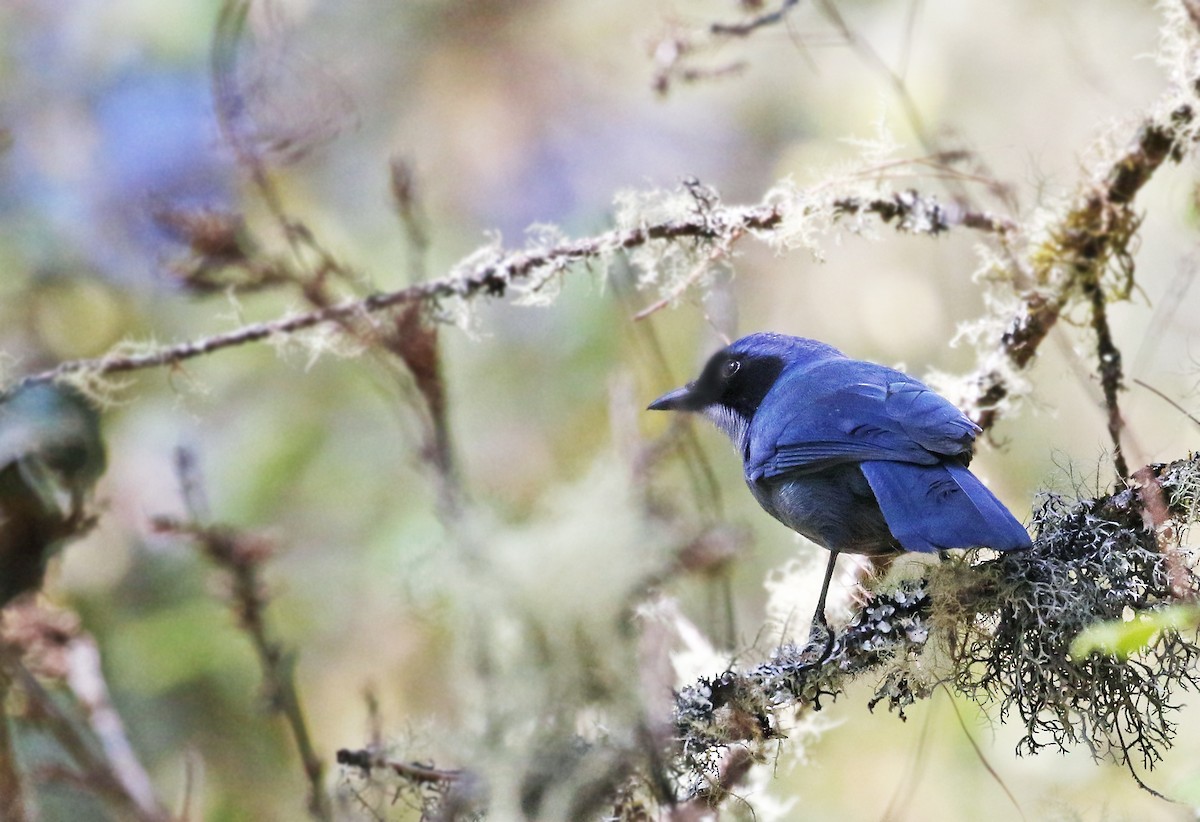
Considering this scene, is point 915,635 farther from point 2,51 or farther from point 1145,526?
point 2,51

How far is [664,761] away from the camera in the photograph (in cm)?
229

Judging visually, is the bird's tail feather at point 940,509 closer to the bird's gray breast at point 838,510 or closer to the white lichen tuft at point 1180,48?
the bird's gray breast at point 838,510

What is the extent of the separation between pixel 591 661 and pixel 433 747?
68 cm

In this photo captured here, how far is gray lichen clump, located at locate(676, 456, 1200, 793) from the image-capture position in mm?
2416

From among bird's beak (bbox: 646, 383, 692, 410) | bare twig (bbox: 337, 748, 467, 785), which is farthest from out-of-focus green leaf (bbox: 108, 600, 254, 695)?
bare twig (bbox: 337, 748, 467, 785)

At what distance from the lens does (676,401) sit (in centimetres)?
370

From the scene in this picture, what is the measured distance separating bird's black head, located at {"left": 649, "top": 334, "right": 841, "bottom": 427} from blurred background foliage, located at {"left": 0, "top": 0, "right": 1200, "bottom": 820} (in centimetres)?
98

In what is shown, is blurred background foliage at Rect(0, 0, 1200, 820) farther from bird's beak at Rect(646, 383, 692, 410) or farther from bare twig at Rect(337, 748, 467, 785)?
bare twig at Rect(337, 748, 467, 785)

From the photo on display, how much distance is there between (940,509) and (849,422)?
19.7 inches

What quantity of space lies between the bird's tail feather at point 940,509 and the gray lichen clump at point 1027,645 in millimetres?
100

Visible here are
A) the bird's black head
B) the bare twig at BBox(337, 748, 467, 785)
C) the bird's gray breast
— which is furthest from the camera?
the bird's black head

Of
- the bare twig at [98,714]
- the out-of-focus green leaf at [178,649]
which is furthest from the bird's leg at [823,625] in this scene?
the out-of-focus green leaf at [178,649]

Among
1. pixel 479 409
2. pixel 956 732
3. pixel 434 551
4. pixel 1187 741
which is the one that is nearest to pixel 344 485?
pixel 479 409

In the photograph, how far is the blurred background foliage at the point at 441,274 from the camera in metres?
5.39
